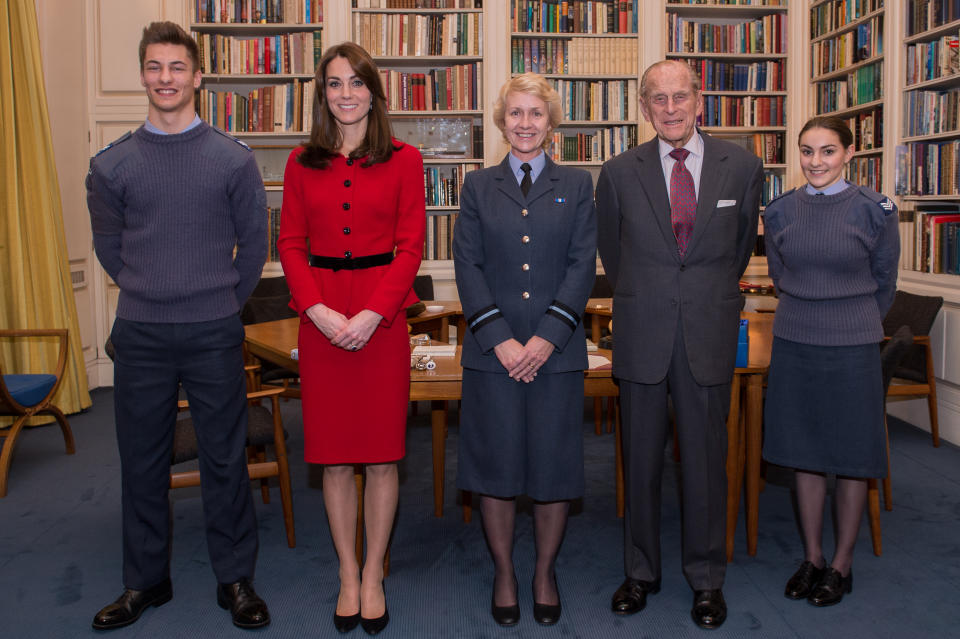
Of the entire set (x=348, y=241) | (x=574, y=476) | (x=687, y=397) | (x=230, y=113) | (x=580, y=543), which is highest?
(x=230, y=113)

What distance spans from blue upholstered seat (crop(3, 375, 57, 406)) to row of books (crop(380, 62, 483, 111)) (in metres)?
3.23

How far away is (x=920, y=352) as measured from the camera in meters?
4.51

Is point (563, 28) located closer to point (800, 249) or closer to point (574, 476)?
point (800, 249)

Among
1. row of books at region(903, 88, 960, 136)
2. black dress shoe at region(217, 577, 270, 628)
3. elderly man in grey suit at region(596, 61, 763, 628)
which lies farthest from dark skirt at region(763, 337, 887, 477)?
row of books at region(903, 88, 960, 136)

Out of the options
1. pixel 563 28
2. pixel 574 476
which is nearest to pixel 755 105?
pixel 563 28

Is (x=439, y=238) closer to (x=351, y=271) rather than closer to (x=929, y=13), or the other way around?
(x=929, y=13)

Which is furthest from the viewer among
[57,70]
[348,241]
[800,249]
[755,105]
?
[755,105]

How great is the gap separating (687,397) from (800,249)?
634 millimetres

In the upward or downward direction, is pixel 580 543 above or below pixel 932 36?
below

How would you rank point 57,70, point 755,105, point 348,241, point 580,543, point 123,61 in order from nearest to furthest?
point 348,241, point 580,543, point 57,70, point 123,61, point 755,105

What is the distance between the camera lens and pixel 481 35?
6254mm

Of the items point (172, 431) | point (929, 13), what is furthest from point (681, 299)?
point (929, 13)

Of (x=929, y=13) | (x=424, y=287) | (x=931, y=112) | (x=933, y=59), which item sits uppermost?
(x=929, y=13)

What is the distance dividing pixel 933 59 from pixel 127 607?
197 inches
